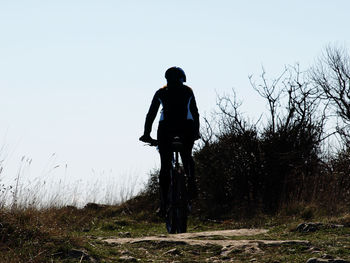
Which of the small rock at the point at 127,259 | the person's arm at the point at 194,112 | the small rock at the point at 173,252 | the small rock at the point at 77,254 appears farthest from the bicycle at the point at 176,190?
the small rock at the point at 77,254

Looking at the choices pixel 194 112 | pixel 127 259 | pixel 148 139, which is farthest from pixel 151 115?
pixel 127 259

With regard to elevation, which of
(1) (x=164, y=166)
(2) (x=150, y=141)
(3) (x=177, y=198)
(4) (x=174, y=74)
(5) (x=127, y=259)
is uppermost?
(4) (x=174, y=74)

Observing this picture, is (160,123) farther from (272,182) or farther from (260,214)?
(272,182)

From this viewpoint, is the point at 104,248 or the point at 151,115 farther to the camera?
the point at 151,115

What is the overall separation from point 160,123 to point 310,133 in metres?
8.74

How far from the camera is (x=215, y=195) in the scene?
15.6 meters

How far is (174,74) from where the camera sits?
8.11 metres

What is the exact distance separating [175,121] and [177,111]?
0.15 m

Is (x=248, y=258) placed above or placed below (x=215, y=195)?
below

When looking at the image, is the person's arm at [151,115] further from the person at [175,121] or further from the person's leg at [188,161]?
the person's leg at [188,161]

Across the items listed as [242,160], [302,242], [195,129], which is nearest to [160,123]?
[195,129]

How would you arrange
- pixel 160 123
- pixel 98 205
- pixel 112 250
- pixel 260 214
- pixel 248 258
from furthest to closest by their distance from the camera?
1. pixel 98 205
2. pixel 260 214
3. pixel 160 123
4. pixel 112 250
5. pixel 248 258

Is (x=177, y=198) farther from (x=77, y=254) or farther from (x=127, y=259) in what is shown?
(x=77, y=254)

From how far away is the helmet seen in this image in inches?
319
